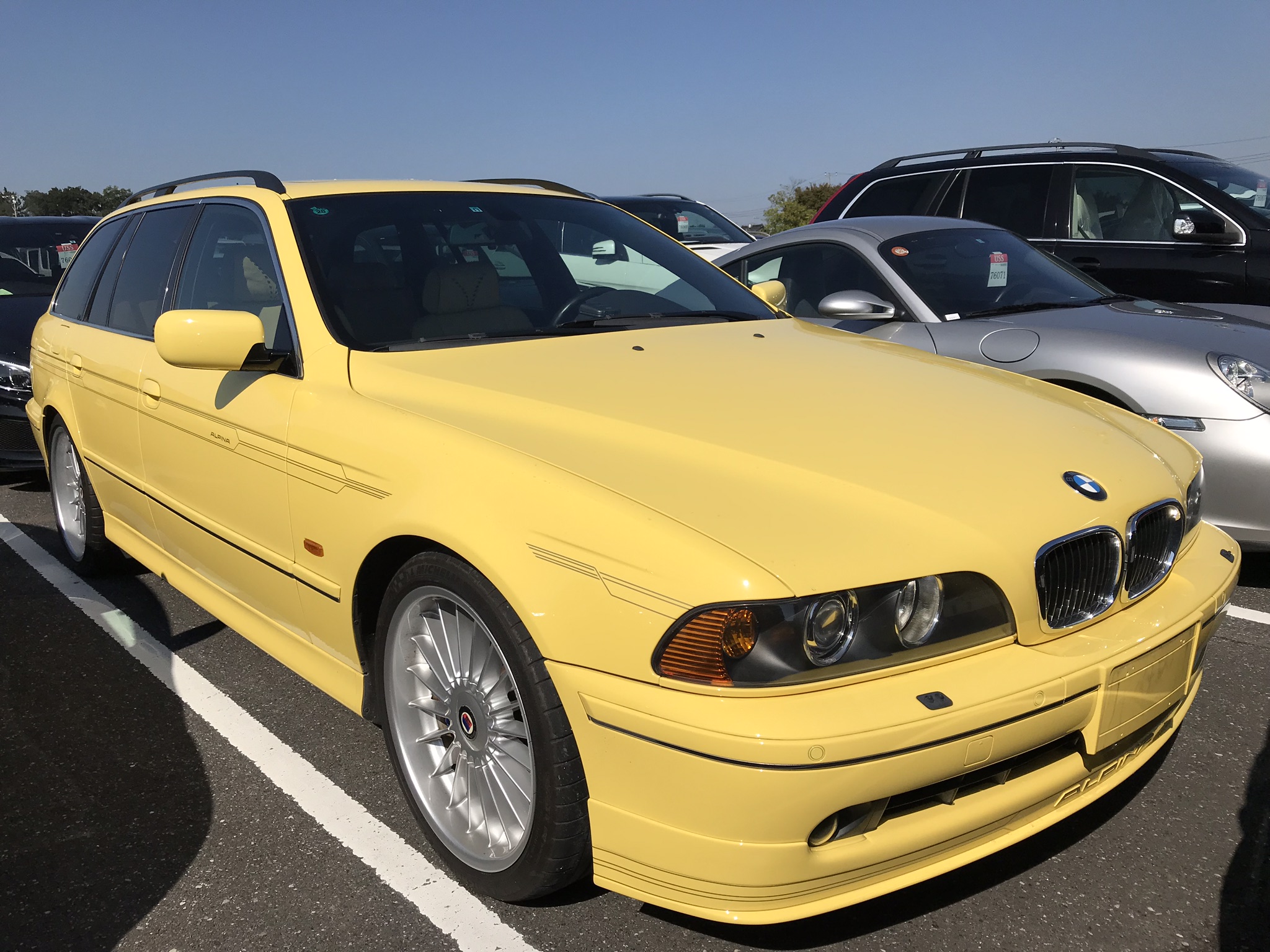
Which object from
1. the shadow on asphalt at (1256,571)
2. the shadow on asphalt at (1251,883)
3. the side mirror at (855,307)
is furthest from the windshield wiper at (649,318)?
the shadow on asphalt at (1256,571)

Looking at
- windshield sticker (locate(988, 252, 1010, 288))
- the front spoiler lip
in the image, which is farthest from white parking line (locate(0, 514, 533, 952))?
windshield sticker (locate(988, 252, 1010, 288))

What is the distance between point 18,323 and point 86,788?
494 centimetres

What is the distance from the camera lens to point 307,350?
284cm

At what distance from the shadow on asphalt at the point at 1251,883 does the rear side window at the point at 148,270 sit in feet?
11.6

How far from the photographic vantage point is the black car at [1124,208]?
6109mm

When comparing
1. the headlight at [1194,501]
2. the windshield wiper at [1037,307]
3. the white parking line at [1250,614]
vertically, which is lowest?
the white parking line at [1250,614]

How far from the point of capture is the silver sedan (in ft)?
12.6

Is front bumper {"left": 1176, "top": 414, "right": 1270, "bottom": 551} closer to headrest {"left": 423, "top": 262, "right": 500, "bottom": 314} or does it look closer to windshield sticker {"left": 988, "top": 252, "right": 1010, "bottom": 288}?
windshield sticker {"left": 988, "top": 252, "right": 1010, "bottom": 288}

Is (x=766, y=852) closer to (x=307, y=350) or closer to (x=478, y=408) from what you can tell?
(x=478, y=408)

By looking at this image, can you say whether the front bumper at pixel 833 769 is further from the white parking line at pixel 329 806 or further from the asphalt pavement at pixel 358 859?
the white parking line at pixel 329 806

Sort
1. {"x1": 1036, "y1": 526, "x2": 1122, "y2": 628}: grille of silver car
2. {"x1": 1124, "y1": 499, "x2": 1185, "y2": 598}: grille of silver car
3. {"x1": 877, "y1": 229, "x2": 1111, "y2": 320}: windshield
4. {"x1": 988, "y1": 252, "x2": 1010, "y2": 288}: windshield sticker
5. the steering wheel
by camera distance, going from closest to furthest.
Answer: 1. {"x1": 1036, "y1": 526, "x2": 1122, "y2": 628}: grille of silver car
2. {"x1": 1124, "y1": 499, "x2": 1185, "y2": 598}: grille of silver car
3. the steering wheel
4. {"x1": 877, "y1": 229, "x2": 1111, "y2": 320}: windshield
5. {"x1": 988, "y1": 252, "x2": 1010, "y2": 288}: windshield sticker

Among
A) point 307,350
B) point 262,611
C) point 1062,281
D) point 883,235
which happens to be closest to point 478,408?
point 307,350

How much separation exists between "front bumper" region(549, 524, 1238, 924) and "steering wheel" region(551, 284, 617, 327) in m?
1.48

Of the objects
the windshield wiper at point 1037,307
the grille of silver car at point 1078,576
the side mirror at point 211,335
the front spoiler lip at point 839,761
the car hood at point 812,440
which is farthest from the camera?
the windshield wiper at point 1037,307
